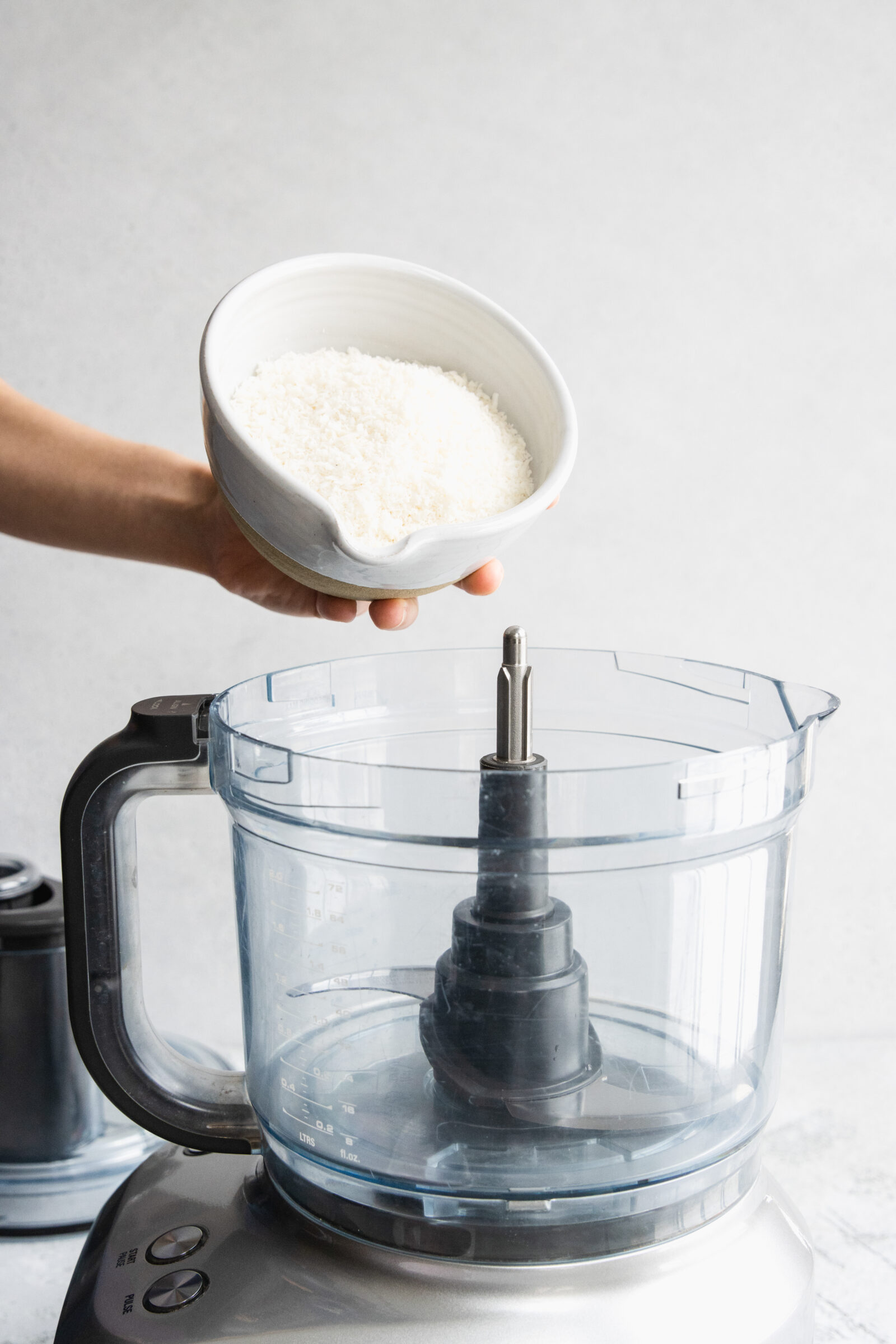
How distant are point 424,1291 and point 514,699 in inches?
9.5

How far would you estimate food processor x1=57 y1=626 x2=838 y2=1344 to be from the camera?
427 millimetres

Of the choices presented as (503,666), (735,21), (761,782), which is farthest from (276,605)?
(735,21)

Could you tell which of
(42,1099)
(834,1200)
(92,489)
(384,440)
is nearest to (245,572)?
(92,489)

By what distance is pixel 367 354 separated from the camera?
22.8 inches

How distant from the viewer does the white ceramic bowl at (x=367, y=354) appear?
1.44 ft

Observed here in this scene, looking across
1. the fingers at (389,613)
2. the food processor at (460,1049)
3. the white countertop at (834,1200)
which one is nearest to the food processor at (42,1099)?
the white countertop at (834,1200)

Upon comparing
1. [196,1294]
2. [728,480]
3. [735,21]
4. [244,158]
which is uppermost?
[735,21]

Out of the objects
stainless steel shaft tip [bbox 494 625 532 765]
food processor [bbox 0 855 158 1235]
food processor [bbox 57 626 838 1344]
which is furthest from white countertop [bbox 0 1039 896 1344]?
stainless steel shaft tip [bbox 494 625 532 765]

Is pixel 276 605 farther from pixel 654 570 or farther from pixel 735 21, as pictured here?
pixel 735 21

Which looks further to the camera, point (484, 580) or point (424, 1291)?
point (484, 580)

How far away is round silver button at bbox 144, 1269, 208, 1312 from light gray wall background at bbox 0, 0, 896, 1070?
55 cm

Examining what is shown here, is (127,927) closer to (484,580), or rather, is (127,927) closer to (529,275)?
(484,580)

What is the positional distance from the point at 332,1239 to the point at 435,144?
0.79 m

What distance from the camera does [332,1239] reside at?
0.46 metres
